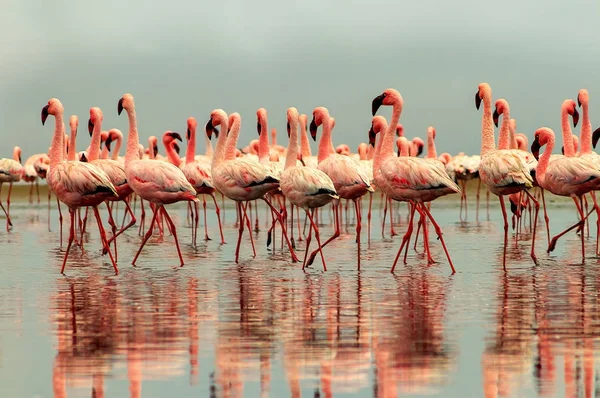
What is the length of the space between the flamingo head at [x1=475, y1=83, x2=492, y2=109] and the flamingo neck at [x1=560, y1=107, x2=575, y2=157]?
4.81ft

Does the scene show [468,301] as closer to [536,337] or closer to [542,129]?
[536,337]

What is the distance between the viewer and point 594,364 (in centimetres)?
704

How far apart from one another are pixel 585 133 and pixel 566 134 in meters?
1.82

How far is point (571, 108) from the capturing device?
17.1 metres

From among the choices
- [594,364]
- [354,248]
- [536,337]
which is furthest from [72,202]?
[594,364]

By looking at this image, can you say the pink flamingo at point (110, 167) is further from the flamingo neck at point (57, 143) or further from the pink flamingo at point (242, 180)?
the pink flamingo at point (242, 180)

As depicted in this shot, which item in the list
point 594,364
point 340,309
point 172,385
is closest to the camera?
point 172,385

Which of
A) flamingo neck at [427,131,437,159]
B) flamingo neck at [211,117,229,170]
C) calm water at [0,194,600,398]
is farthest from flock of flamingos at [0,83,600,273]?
flamingo neck at [427,131,437,159]

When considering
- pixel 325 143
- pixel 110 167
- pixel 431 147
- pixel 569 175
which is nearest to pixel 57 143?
pixel 110 167

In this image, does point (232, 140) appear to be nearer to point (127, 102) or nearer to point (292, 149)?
point (292, 149)

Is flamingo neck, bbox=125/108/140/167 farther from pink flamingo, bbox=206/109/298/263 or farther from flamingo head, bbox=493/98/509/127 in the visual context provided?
flamingo head, bbox=493/98/509/127

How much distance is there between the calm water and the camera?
6.61 m

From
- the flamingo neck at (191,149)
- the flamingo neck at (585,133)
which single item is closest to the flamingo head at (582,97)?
the flamingo neck at (585,133)

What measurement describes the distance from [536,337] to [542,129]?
24.6ft
